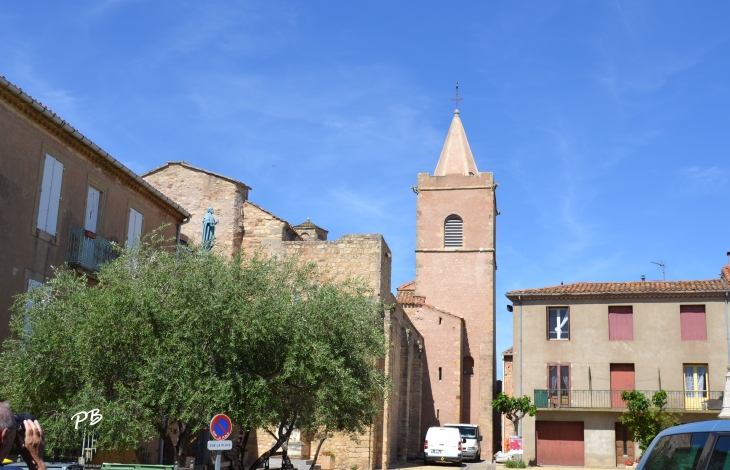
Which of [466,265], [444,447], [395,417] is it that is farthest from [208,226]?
[466,265]

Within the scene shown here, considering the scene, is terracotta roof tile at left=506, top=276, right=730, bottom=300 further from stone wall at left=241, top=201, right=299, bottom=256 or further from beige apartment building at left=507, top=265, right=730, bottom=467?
stone wall at left=241, top=201, right=299, bottom=256

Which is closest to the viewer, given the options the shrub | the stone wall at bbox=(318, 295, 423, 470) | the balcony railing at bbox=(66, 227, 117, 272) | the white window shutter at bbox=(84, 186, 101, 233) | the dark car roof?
the dark car roof

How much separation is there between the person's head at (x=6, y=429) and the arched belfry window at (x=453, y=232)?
40.9 meters

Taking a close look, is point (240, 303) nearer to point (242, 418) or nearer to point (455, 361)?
point (242, 418)

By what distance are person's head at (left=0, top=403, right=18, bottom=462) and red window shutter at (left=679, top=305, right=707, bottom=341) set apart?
3047 centimetres

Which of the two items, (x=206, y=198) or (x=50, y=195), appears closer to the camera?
(x=50, y=195)

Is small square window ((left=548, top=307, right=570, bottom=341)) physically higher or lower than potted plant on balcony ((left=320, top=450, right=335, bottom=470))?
higher

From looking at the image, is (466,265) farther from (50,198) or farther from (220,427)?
(220,427)

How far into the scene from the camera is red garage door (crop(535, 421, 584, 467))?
29781 millimetres

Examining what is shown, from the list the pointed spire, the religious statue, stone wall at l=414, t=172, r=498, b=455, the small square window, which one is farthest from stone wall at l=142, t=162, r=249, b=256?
the pointed spire

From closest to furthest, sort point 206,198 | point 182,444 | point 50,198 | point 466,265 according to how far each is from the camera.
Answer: point 182,444 → point 50,198 → point 206,198 → point 466,265

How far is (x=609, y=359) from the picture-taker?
30.6 metres

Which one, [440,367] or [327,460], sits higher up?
[440,367]

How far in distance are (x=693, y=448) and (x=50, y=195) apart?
14896 millimetres
